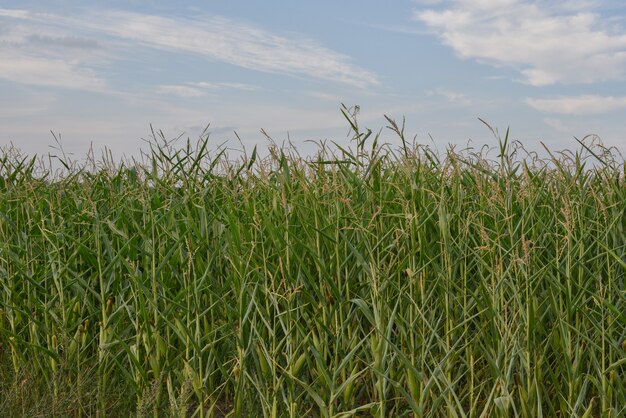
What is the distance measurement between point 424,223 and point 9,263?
108 inches

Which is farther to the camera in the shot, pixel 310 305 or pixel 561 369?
pixel 310 305

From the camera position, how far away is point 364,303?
10.4 ft

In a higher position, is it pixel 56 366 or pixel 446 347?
pixel 446 347

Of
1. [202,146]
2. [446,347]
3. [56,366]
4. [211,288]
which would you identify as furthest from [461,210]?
[56,366]

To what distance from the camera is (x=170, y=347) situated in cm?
386

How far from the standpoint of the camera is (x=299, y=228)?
3.83 metres

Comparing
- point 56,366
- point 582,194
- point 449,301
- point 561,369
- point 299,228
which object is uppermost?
point 582,194

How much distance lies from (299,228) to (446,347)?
1.00 m

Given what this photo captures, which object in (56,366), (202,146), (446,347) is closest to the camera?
(446,347)

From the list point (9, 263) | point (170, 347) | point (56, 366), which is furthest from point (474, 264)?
point (9, 263)

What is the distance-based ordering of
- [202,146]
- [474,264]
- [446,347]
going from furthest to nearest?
[202,146] < [474,264] < [446,347]

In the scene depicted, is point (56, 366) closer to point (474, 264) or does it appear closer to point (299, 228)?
point (299, 228)

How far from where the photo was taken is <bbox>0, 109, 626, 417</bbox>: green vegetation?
3.25 meters

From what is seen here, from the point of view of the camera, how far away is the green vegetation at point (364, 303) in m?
3.25
